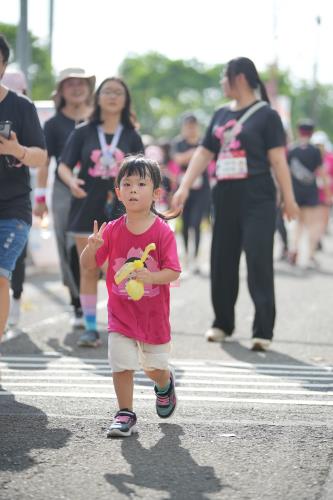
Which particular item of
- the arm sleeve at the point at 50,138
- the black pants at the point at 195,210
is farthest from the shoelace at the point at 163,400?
the black pants at the point at 195,210

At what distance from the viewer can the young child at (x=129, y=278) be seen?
5383mm

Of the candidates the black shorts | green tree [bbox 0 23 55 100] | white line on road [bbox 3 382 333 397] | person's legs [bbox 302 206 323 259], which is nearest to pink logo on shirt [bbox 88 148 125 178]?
white line on road [bbox 3 382 333 397]

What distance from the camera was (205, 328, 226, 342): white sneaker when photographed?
8914 mm

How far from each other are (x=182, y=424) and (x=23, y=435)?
2.56 ft

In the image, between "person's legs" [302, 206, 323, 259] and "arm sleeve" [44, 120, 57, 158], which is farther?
"person's legs" [302, 206, 323, 259]

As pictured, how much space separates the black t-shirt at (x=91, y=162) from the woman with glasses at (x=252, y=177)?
1.68 feet

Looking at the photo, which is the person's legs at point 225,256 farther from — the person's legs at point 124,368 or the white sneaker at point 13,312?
the person's legs at point 124,368

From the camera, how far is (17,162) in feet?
20.8

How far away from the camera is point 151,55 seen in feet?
424

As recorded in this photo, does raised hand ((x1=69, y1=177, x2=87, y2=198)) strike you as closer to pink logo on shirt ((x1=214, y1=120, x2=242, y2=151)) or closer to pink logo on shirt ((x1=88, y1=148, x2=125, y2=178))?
pink logo on shirt ((x1=88, y1=148, x2=125, y2=178))

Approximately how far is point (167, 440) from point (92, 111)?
3.82 metres

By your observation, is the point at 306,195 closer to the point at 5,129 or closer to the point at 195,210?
the point at 195,210

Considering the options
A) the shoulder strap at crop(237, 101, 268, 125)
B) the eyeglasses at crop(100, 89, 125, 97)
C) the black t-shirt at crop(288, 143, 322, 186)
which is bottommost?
the black t-shirt at crop(288, 143, 322, 186)

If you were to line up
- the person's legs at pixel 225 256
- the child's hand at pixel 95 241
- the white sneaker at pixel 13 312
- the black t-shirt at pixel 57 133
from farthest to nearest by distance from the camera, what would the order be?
1. the black t-shirt at pixel 57 133
2. the white sneaker at pixel 13 312
3. the person's legs at pixel 225 256
4. the child's hand at pixel 95 241
